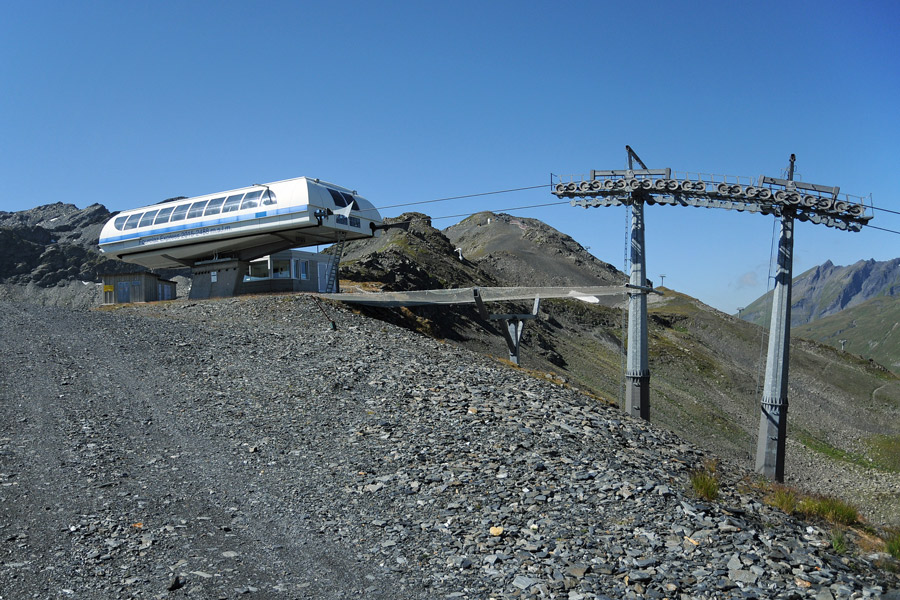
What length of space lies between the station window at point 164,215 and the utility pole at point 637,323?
2735cm

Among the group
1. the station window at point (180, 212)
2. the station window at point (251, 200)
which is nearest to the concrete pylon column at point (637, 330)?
the station window at point (251, 200)

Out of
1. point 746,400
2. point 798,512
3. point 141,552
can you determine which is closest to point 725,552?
point 798,512

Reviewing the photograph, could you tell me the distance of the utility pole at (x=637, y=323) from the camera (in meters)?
28.3

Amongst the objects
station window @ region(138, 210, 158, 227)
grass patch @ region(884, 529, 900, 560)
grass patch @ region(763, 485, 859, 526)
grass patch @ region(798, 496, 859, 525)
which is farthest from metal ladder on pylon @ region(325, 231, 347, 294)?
grass patch @ region(884, 529, 900, 560)

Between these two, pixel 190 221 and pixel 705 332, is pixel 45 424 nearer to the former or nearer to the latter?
pixel 190 221

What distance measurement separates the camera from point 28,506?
35.7 feet

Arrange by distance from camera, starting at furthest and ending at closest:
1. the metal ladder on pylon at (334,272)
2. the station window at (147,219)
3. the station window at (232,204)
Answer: the station window at (147,219), the metal ladder on pylon at (334,272), the station window at (232,204)

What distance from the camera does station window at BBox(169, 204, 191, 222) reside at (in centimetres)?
3816

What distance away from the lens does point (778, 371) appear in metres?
28.8

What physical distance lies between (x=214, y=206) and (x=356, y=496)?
29.2 meters

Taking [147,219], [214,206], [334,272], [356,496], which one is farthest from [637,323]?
[147,219]

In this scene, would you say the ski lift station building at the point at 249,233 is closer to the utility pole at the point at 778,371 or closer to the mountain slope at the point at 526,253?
the utility pole at the point at 778,371

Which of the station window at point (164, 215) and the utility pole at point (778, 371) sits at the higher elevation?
the station window at point (164, 215)

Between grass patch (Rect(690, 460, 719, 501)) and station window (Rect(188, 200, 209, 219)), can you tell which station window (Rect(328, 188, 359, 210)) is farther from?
grass patch (Rect(690, 460, 719, 501))
